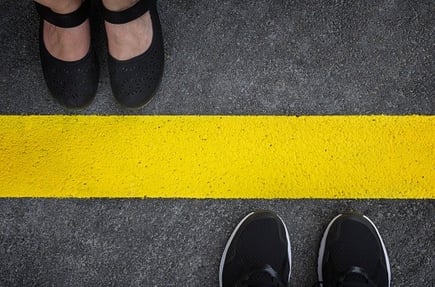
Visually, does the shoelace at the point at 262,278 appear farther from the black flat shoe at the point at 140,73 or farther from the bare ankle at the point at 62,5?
the bare ankle at the point at 62,5

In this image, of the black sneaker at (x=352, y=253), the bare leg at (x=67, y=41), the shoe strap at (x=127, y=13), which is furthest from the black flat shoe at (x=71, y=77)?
the black sneaker at (x=352, y=253)

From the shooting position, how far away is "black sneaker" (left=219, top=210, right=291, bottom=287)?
1385 millimetres

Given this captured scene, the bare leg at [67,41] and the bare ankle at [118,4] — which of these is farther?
the bare leg at [67,41]

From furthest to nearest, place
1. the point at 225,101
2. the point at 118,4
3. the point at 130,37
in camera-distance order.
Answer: the point at 225,101, the point at 130,37, the point at 118,4

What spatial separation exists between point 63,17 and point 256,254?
2.99ft

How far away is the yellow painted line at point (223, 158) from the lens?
1.39m

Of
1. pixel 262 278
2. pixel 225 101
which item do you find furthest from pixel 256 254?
pixel 225 101

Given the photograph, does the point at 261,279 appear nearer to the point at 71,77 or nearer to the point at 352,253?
the point at 352,253

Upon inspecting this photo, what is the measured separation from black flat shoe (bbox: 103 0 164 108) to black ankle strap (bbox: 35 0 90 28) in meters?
0.14

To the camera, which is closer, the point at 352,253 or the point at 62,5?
the point at 62,5

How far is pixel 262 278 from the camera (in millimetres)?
1369

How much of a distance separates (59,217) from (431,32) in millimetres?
1322

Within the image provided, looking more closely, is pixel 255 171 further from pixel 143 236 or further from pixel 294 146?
pixel 143 236

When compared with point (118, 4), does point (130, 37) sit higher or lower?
lower
